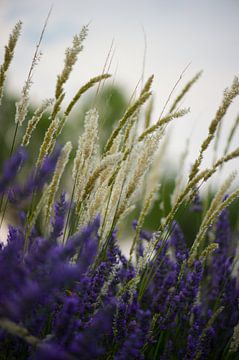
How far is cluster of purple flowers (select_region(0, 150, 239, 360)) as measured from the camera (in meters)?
0.87

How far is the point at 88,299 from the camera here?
4.79ft

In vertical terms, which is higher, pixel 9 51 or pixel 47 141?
pixel 9 51

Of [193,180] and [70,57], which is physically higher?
[70,57]

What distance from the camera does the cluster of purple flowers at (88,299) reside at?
34.3 inches

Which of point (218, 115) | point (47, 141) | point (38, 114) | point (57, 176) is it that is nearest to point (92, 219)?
point (57, 176)

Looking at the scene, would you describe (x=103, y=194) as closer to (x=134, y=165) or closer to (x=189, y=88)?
(x=134, y=165)

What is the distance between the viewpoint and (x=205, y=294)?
247 centimetres

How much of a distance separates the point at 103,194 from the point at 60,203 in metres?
0.27

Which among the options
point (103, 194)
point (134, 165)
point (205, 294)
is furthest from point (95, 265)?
point (205, 294)

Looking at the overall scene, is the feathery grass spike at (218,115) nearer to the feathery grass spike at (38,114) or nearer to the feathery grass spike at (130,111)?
the feathery grass spike at (130,111)

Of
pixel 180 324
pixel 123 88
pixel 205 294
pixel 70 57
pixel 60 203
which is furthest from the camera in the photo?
pixel 123 88

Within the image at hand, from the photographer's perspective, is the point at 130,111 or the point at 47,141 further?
the point at 47,141

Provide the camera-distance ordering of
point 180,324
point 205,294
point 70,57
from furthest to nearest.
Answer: point 205,294 < point 180,324 < point 70,57

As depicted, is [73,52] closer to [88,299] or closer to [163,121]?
[163,121]
